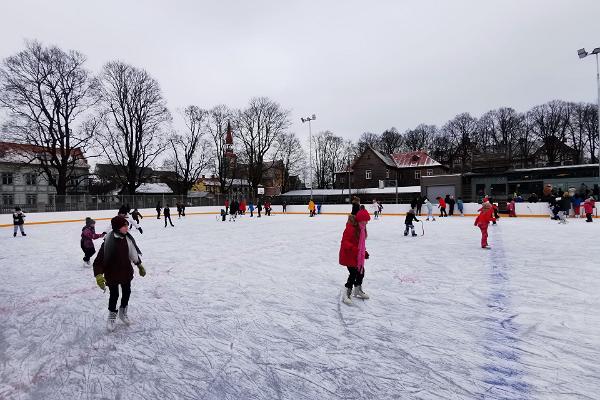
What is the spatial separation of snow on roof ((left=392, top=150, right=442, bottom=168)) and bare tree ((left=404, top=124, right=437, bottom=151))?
13.0 meters

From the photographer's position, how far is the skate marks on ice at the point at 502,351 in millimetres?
2434

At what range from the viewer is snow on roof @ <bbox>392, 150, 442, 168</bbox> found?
50.4 metres

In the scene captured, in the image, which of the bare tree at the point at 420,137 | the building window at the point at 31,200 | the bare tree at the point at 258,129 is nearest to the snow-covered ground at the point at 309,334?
the building window at the point at 31,200

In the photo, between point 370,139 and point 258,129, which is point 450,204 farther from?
point 370,139

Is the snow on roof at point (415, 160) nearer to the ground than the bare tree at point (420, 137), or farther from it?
nearer to the ground

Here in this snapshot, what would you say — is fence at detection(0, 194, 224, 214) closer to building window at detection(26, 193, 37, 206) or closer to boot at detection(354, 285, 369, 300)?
building window at detection(26, 193, 37, 206)

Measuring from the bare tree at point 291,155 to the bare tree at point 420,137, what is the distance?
83.1ft

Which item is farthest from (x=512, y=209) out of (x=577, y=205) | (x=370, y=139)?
(x=370, y=139)

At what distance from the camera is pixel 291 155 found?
5038 cm

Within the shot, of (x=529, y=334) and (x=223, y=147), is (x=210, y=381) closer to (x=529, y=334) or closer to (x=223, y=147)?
(x=529, y=334)

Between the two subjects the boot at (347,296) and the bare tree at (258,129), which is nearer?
the boot at (347,296)

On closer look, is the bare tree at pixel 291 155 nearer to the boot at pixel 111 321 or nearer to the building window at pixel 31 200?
the building window at pixel 31 200

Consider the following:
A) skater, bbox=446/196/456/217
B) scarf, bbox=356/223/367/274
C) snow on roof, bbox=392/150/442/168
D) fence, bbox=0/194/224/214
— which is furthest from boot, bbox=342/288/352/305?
snow on roof, bbox=392/150/442/168

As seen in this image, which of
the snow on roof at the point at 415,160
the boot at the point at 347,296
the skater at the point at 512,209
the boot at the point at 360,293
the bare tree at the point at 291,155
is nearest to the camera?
the boot at the point at 347,296
